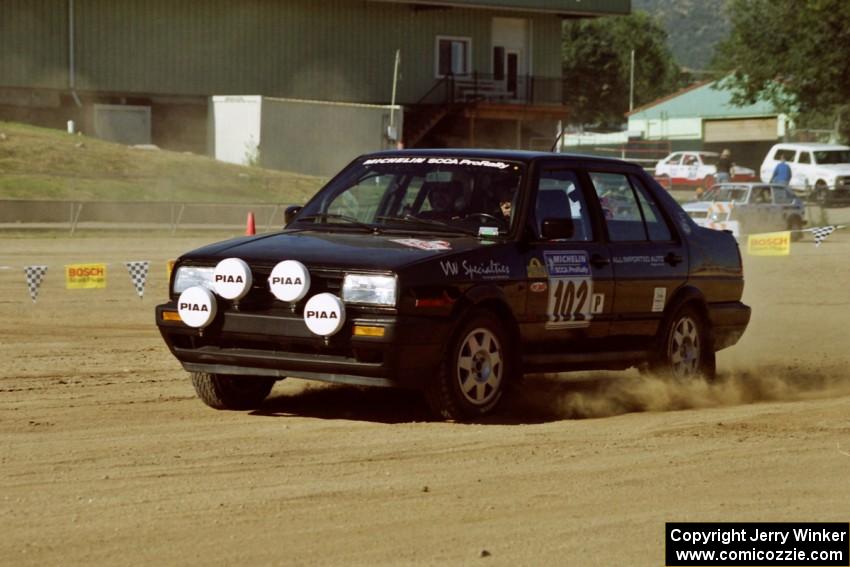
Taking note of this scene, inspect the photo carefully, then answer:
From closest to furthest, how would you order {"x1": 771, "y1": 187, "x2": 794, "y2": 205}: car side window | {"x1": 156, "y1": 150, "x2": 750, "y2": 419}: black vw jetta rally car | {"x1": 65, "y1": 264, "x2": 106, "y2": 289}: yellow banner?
1. {"x1": 156, "y1": 150, "x2": 750, "y2": 419}: black vw jetta rally car
2. {"x1": 65, "y1": 264, "x2": 106, "y2": 289}: yellow banner
3. {"x1": 771, "y1": 187, "x2": 794, "y2": 205}: car side window

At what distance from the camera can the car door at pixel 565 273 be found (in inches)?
351

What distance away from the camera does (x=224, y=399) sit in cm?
898

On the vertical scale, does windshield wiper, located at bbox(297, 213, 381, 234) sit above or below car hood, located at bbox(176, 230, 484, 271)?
above

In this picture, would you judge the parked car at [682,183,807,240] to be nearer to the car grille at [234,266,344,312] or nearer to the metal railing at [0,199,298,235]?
the metal railing at [0,199,298,235]

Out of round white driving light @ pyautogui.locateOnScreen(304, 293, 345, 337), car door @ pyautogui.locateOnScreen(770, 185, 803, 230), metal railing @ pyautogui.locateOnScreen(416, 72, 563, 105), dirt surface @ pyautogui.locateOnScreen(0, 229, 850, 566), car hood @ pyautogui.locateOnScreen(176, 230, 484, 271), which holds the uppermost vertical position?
metal railing @ pyautogui.locateOnScreen(416, 72, 563, 105)

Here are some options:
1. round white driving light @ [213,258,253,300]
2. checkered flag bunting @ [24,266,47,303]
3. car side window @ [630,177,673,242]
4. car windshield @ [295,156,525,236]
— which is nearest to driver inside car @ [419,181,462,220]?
car windshield @ [295,156,525,236]

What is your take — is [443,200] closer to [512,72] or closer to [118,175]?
[118,175]

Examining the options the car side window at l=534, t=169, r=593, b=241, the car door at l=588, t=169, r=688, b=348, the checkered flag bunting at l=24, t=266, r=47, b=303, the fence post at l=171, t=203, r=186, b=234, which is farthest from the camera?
the fence post at l=171, t=203, r=186, b=234

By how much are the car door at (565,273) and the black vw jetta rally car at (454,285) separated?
0.01 metres

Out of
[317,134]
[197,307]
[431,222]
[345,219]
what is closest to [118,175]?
[317,134]

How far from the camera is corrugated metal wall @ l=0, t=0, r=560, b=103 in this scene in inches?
1742

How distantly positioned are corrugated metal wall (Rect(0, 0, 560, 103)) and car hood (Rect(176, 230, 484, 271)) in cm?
3706

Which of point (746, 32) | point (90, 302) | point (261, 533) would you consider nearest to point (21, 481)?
point (261, 533)

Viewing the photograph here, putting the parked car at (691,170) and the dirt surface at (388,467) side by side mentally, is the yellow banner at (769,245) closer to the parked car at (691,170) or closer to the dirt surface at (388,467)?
the dirt surface at (388,467)
